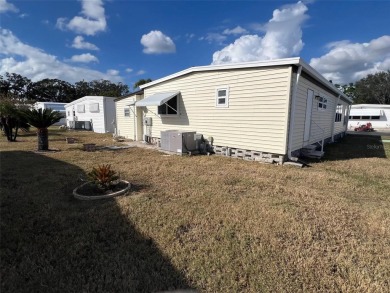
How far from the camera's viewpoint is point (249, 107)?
7.88 meters

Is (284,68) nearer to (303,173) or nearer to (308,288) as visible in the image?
(303,173)

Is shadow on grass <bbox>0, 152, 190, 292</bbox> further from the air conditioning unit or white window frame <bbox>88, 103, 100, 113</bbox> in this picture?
white window frame <bbox>88, 103, 100, 113</bbox>

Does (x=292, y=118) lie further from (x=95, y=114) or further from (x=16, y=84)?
(x=16, y=84)

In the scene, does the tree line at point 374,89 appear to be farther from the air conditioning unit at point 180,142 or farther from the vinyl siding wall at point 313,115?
the air conditioning unit at point 180,142

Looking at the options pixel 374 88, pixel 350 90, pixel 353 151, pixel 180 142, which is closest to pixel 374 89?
pixel 374 88

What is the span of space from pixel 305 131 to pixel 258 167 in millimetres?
3171

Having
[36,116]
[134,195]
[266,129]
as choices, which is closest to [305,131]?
[266,129]

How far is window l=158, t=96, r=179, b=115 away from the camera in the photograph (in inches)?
413

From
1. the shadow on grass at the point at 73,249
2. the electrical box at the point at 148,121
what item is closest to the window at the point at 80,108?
the electrical box at the point at 148,121

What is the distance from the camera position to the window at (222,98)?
8452 mm

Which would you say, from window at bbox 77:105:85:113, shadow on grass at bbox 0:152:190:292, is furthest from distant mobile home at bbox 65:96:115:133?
shadow on grass at bbox 0:152:190:292

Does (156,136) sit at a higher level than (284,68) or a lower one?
lower

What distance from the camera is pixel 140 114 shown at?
13516 millimetres

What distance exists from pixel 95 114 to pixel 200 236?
1924 cm
